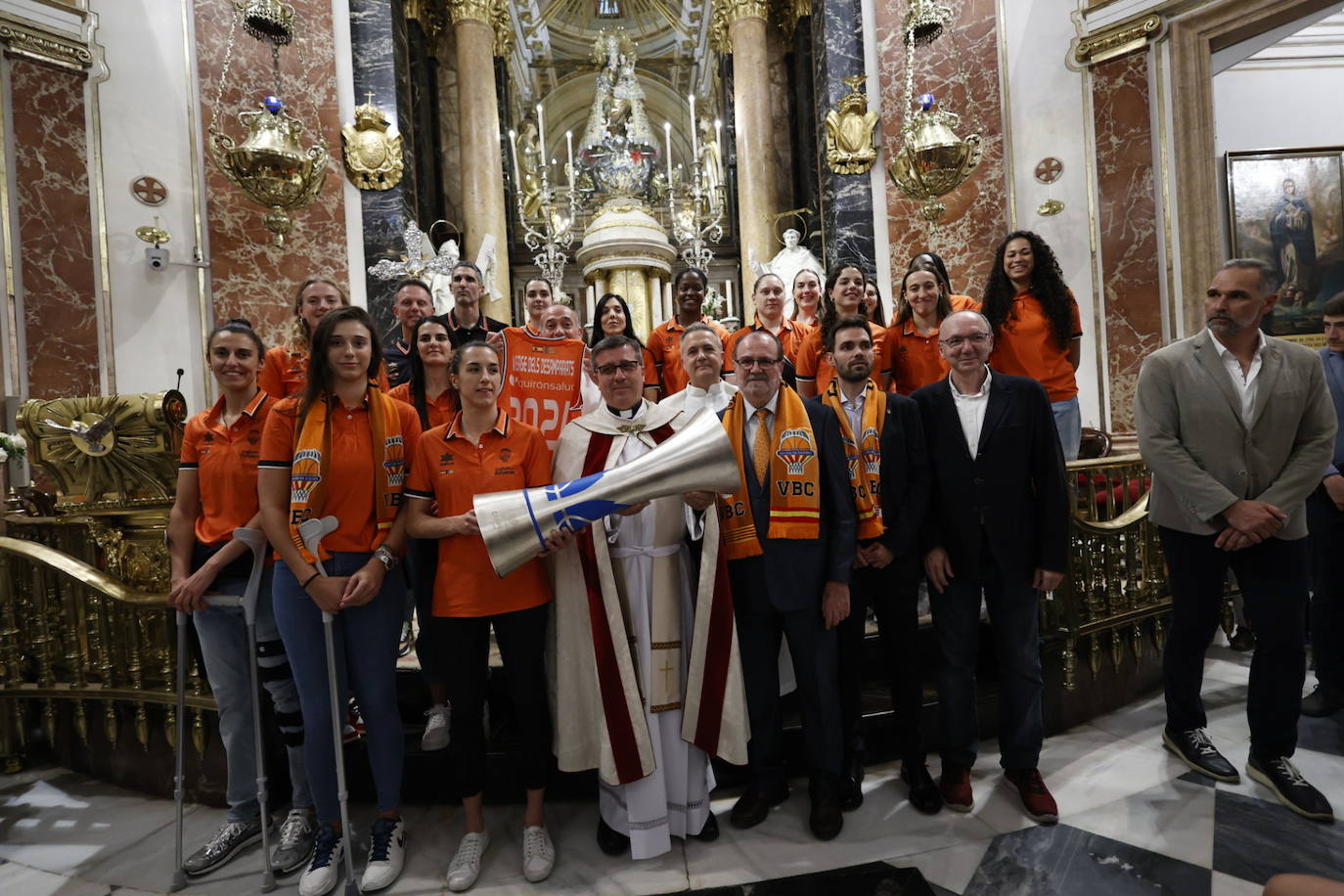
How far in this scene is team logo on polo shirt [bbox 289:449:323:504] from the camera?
8.02ft

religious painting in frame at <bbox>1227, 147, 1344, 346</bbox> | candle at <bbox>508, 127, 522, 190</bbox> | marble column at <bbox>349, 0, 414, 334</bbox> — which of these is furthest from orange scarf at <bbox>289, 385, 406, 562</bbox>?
religious painting in frame at <bbox>1227, 147, 1344, 346</bbox>

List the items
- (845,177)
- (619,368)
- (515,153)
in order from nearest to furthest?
(619,368), (845,177), (515,153)

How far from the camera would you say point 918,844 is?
271cm

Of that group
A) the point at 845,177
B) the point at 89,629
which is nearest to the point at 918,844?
the point at 89,629

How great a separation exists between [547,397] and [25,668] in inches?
137

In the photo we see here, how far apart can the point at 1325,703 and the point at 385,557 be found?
195 inches

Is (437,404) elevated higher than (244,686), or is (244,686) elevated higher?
(437,404)

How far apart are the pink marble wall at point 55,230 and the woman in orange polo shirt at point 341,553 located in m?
5.56

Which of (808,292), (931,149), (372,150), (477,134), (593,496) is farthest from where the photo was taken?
(477,134)

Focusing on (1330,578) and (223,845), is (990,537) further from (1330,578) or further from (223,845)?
(223,845)

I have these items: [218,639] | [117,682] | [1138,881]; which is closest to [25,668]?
[117,682]


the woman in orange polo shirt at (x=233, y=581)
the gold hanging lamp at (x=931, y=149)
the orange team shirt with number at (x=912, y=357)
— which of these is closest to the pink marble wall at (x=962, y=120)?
the gold hanging lamp at (x=931, y=149)

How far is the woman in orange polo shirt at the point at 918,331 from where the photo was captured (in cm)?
380

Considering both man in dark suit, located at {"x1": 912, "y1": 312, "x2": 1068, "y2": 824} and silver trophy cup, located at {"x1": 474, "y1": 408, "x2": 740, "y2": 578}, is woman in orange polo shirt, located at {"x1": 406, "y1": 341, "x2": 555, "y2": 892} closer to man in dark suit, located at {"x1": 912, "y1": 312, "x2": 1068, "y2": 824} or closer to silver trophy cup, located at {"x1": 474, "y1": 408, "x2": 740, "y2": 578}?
silver trophy cup, located at {"x1": 474, "y1": 408, "x2": 740, "y2": 578}
